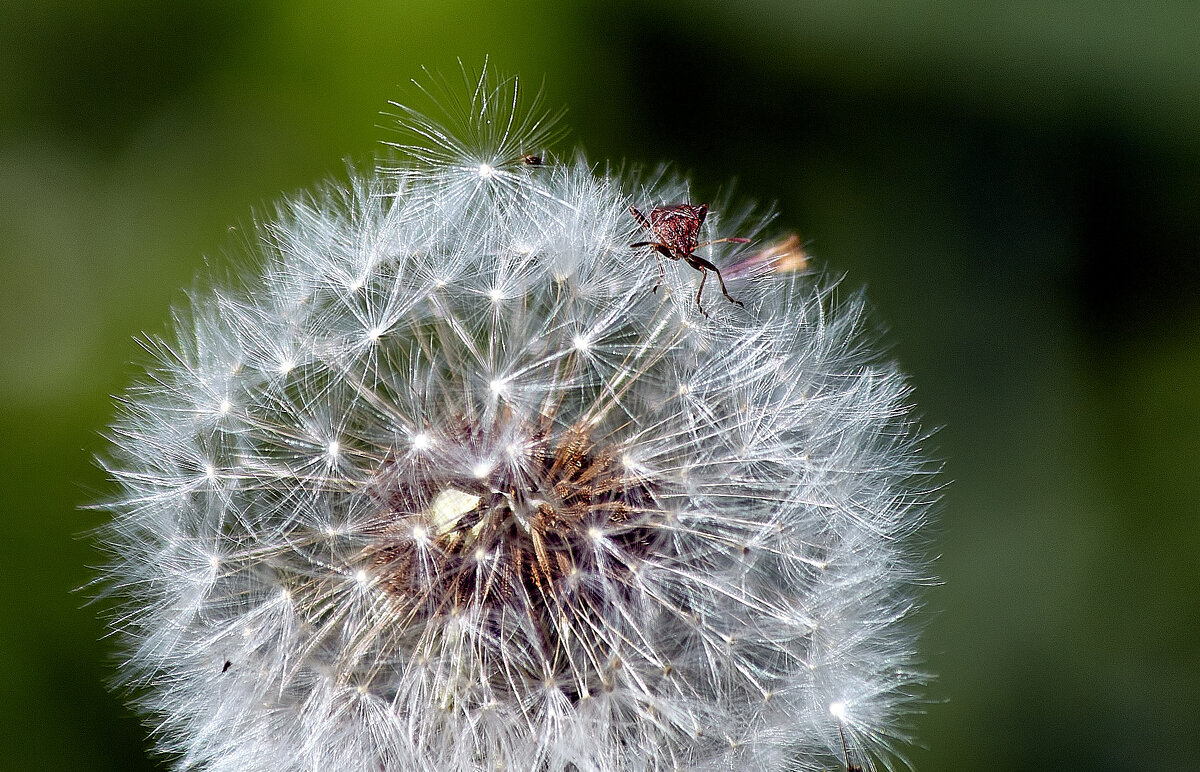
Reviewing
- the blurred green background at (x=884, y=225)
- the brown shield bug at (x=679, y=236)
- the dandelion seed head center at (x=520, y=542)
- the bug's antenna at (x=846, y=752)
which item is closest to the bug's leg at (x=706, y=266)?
the brown shield bug at (x=679, y=236)

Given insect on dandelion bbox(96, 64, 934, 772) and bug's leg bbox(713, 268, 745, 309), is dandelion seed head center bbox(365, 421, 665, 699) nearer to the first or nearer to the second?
insect on dandelion bbox(96, 64, 934, 772)

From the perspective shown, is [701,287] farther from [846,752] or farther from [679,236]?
[846,752]

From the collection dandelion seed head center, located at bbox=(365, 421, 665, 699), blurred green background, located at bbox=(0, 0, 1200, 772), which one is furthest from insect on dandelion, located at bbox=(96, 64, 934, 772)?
blurred green background, located at bbox=(0, 0, 1200, 772)

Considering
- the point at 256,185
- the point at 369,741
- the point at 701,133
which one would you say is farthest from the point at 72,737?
the point at 701,133

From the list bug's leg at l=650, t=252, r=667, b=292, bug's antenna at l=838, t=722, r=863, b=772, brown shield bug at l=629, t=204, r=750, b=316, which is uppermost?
brown shield bug at l=629, t=204, r=750, b=316

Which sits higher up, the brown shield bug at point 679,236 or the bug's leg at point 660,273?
the brown shield bug at point 679,236

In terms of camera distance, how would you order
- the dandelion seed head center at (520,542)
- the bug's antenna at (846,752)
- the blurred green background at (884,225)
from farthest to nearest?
the blurred green background at (884,225), the bug's antenna at (846,752), the dandelion seed head center at (520,542)

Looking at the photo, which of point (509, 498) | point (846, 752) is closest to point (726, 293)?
point (509, 498)

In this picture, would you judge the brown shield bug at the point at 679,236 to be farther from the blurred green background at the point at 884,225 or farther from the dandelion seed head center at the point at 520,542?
the blurred green background at the point at 884,225
